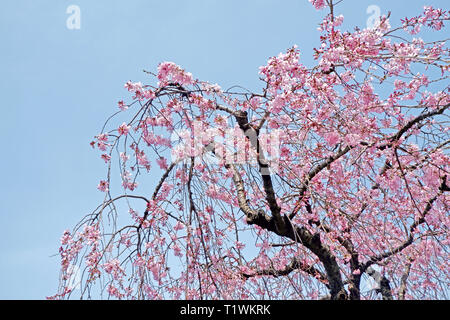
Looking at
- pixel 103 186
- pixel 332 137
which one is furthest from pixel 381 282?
pixel 103 186

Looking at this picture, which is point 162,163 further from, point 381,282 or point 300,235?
point 381,282

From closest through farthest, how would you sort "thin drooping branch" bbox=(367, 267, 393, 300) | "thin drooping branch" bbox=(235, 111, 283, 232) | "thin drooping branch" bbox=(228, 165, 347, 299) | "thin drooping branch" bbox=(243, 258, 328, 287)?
1. "thin drooping branch" bbox=(235, 111, 283, 232)
2. "thin drooping branch" bbox=(228, 165, 347, 299)
3. "thin drooping branch" bbox=(243, 258, 328, 287)
4. "thin drooping branch" bbox=(367, 267, 393, 300)

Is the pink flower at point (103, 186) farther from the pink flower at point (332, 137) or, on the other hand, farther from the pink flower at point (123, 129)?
the pink flower at point (332, 137)

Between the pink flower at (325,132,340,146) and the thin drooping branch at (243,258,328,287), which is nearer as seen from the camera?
the pink flower at (325,132,340,146)

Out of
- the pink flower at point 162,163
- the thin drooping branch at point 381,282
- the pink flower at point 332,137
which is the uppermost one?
the pink flower at point 332,137

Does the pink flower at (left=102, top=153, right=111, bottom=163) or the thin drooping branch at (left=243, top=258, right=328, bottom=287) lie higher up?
the pink flower at (left=102, top=153, right=111, bottom=163)

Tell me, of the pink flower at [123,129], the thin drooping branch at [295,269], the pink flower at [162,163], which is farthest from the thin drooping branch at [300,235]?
the pink flower at [123,129]

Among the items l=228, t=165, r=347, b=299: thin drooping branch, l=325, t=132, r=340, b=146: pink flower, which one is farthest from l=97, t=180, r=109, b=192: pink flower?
l=325, t=132, r=340, b=146: pink flower

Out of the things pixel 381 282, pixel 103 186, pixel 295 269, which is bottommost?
pixel 381 282

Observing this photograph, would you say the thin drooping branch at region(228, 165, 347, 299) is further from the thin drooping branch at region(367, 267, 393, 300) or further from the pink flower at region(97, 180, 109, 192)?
the thin drooping branch at region(367, 267, 393, 300)
